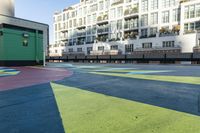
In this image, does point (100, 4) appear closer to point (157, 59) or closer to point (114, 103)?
point (157, 59)

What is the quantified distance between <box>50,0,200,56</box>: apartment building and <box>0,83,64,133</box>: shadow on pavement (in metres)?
35.7

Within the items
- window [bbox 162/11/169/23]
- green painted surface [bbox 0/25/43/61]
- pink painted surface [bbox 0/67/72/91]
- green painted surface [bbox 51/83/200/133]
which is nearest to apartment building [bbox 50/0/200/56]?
window [bbox 162/11/169/23]

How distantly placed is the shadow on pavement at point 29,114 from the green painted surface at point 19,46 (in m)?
12.6

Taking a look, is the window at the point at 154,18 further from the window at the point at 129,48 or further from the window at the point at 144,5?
the window at the point at 129,48

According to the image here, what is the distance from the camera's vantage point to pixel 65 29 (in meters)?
74.2

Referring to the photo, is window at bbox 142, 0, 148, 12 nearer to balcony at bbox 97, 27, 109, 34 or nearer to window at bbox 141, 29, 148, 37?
window at bbox 141, 29, 148, 37

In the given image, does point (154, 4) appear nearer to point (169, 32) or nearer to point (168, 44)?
point (169, 32)

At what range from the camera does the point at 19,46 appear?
1659 centimetres

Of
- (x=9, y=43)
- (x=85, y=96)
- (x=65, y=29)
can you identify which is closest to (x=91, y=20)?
(x=65, y=29)

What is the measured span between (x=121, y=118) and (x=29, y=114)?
1451mm

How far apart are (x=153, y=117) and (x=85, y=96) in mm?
1896

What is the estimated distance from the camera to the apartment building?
38.7m

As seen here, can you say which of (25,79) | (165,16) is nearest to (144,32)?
(165,16)

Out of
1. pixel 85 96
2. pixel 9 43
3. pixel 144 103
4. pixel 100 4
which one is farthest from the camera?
pixel 100 4
